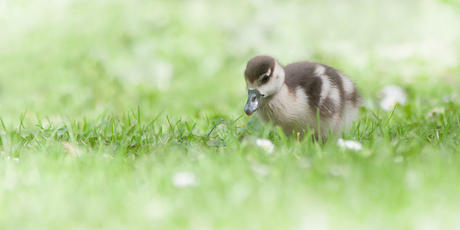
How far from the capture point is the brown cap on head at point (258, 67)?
11.7 ft

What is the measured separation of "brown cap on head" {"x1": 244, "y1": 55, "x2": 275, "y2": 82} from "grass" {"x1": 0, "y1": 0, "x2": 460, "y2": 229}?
399mm

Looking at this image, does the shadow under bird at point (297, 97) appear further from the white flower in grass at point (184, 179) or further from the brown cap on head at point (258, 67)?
the white flower in grass at point (184, 179)

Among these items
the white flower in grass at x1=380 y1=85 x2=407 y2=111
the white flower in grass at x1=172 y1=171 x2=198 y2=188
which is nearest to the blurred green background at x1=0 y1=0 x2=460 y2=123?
the white flower in grass at x1=380 y1=85 x2=407 y2=111

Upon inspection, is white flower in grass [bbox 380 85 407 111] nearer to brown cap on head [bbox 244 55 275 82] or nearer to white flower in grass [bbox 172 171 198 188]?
brown cap on head [bbox 244 55 275 82]

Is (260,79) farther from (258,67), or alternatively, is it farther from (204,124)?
(204,124)

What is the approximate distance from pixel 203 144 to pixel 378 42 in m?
6.24

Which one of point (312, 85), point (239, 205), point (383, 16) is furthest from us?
point (383, 16)

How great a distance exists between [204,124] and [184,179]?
171 centimetres

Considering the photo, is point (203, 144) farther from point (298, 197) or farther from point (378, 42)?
point (378, 42)

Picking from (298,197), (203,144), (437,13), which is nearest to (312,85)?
(203,144)

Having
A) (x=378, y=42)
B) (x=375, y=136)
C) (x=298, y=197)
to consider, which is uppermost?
(x=298, y=197)

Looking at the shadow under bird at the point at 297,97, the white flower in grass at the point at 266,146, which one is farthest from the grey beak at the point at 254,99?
the white flower in grass at the point at 266,146

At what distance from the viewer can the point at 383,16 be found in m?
10.0

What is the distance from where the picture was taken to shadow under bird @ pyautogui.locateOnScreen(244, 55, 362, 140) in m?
3.62
